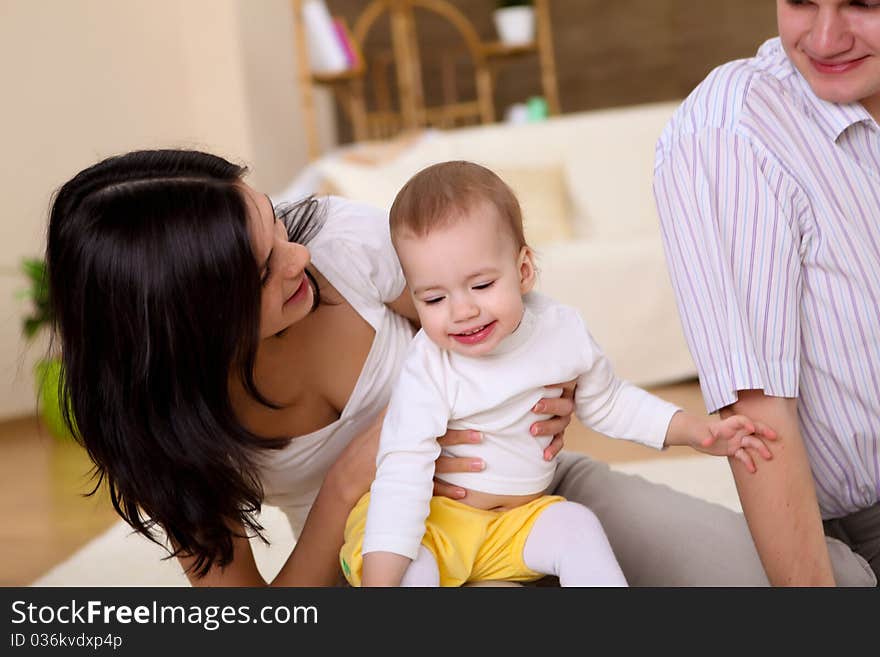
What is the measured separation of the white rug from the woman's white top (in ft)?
3.08

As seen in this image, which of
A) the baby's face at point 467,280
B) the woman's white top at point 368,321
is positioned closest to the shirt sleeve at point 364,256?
the woman's white top at point 368,321

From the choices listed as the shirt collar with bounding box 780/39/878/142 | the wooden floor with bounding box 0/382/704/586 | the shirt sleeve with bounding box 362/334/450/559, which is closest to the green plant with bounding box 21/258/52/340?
the wooden floor with bounding box 0/382/704/586

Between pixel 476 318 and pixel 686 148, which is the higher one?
pixel 686 148

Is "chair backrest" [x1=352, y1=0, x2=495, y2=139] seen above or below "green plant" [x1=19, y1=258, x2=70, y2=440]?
above

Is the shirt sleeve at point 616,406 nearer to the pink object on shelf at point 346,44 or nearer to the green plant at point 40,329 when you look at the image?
the green plant at point 40,329

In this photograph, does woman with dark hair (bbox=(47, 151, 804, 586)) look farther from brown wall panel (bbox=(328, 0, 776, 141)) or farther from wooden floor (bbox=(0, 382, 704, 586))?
brown wall panel (bbox=(328, 0, 776, 141))

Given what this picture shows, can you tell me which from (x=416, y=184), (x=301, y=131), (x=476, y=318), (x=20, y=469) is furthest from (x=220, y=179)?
(x=301, y=131)

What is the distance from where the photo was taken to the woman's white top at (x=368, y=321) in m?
1.59

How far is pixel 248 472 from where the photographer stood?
1.48 meters

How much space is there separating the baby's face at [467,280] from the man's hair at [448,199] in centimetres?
1

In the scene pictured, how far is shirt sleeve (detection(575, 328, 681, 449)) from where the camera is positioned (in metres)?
1.45
